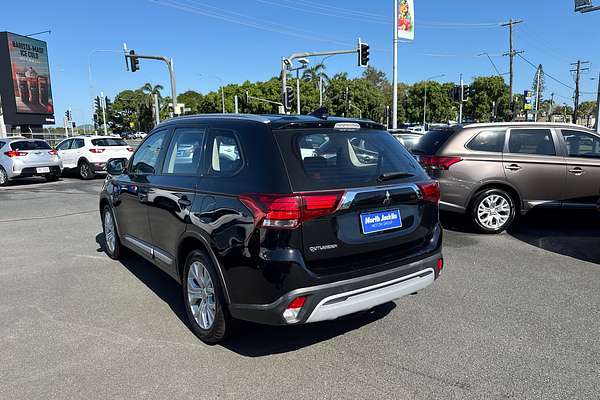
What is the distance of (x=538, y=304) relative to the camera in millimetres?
4262

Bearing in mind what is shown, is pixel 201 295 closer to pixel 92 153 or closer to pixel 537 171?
pixel 537 171

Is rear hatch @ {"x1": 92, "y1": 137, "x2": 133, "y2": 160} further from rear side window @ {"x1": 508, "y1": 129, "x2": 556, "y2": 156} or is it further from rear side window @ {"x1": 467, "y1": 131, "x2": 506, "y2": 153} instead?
rear side window @ {"x1": 508, "y1": 129, "x2": 556, "y2": 156}

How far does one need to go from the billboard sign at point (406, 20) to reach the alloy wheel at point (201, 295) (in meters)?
21.1

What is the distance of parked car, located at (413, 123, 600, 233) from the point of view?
6.97 m

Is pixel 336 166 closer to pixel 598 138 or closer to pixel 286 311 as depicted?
pixel 286 311

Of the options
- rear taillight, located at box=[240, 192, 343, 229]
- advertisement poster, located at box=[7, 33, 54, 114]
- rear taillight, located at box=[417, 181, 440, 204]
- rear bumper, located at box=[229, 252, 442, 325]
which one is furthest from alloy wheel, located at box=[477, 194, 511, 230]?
advertisement poster, located at box=[7, 33, 54, 114]

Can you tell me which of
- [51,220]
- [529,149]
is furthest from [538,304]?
[51,220]

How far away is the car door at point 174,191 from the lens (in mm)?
3672

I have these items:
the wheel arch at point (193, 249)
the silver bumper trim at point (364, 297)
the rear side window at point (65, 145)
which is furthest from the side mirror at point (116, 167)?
the rear side window at point (65, 145)

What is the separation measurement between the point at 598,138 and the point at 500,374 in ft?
18.7

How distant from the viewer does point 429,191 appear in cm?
364

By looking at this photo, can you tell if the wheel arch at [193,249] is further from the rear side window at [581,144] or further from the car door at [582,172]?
the rear side window at [581,144]

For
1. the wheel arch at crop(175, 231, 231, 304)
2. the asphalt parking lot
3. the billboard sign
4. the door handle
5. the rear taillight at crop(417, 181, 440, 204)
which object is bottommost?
the asphalt parking lot

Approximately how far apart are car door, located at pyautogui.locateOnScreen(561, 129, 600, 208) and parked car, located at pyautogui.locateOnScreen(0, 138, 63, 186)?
15.5 metres
